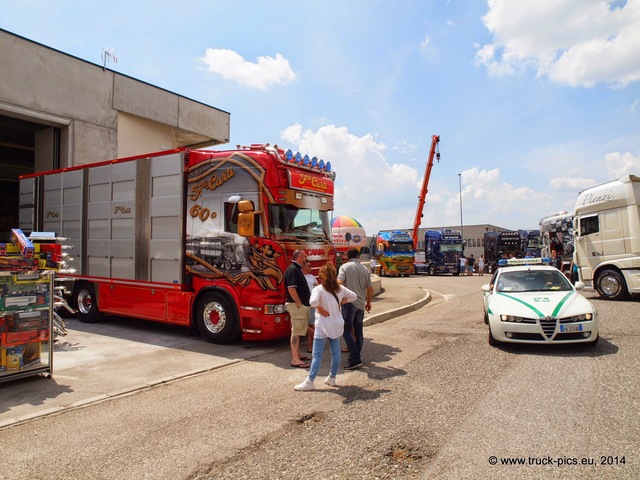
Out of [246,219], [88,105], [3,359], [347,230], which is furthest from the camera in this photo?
[347,230]

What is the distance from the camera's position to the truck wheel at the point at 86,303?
10648mm

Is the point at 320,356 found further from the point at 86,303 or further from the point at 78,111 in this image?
the point at 78,111

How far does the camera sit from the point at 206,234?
27.5 ft

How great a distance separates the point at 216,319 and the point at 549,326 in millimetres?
5721

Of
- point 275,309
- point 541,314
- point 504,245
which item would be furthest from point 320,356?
point 504,245

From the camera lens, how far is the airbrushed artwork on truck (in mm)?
7750

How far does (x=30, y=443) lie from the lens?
162 inches

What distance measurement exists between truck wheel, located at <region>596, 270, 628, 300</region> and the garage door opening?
18.5 m

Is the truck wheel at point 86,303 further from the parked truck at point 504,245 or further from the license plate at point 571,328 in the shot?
the parked truck at point 504,245

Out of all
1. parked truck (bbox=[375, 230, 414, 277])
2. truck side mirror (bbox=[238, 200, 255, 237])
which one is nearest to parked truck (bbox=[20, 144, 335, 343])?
truck side mirror (bbox=[238, 200, 255, 237])

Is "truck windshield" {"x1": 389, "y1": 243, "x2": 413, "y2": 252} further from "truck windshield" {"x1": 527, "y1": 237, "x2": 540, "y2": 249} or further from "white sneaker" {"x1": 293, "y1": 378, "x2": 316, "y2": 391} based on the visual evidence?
"white sneaker" {"x1": 293, "y1": 378, "x2": 316, "y2": 391}

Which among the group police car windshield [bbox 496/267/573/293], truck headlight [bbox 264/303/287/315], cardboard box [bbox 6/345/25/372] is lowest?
cardboard box [bbox 6/345/25/372]

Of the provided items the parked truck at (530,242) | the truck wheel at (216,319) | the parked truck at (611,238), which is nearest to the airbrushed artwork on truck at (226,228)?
the truck wheel at (216,319)

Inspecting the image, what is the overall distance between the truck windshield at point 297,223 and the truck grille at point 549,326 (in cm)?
419
